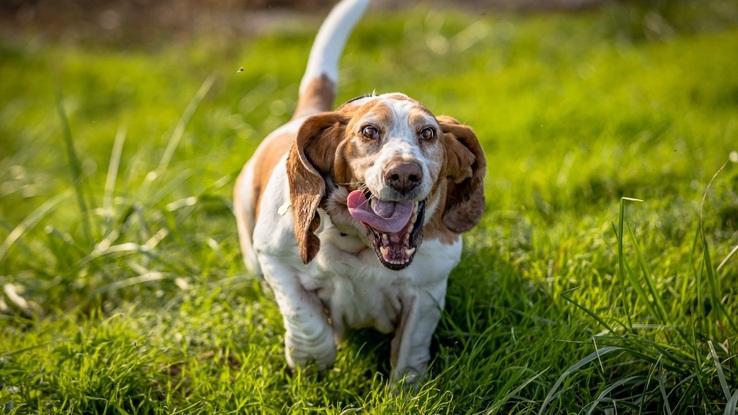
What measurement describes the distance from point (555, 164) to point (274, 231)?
215cm

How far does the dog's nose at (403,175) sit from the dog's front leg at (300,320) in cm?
73

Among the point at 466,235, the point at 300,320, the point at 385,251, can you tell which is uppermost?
the point at 385,251

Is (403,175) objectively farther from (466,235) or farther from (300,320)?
(466,235)

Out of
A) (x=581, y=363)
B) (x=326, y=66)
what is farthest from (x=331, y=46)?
(x=581, y=363)

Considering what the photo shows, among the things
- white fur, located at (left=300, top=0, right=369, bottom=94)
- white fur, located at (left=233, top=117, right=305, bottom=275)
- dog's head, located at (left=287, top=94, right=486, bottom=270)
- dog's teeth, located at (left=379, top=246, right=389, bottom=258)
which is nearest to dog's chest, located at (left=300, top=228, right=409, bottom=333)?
dog's head, located at (left=287, top=94, right=486, bottom=270)

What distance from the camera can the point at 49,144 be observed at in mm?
6172

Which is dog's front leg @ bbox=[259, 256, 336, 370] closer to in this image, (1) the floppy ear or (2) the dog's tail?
(1) the floppy ear

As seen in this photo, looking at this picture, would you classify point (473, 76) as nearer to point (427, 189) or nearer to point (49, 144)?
point (49, 144)

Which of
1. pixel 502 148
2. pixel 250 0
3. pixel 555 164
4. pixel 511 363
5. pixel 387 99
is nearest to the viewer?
pixel 387 99

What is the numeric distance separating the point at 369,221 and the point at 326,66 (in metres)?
1.52

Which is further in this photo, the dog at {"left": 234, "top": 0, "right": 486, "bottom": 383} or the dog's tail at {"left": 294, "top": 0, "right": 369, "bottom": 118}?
the dog's tail at {"left": 294, "top": 0, "right": 369, "bottom": 118}

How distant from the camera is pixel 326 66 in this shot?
4035 millimetres

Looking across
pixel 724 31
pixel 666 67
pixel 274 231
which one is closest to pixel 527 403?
pixel 274 231

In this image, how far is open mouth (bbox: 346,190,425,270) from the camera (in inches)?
105
